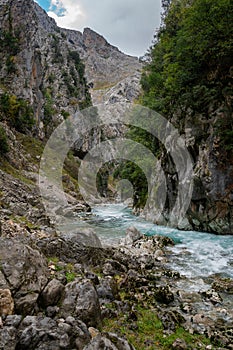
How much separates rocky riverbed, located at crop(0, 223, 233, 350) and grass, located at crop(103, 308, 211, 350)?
2 cm

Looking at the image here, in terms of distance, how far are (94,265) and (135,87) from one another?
163m

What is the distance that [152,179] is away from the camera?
3144 cm

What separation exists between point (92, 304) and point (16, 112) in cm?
4950

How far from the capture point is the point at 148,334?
655 cm

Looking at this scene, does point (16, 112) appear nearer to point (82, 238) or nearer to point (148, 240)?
point (148, 240)

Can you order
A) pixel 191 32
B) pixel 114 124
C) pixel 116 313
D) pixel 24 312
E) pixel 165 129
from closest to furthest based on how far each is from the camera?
pixel 24 312, pixel 116 313, pixel 191 32, pixel 165 129, pixel 114 124

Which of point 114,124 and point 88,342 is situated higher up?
point 114,124

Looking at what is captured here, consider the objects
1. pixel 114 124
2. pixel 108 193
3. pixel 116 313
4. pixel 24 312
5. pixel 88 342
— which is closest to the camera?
pixel 88 342

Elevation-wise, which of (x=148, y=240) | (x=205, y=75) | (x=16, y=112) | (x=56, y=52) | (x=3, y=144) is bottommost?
(x=148, y=240)

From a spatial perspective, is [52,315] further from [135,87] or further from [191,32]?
[135,87]

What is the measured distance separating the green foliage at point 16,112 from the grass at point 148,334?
45237mm

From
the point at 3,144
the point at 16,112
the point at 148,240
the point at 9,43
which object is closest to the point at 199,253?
the point at 148,240

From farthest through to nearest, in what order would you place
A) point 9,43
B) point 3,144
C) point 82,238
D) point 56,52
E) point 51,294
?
1. point 56,52
2. point 9,43
3. point 3,144
4. point 82,238
5. point 51,294

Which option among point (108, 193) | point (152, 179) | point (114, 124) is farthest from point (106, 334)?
point (114, 124)
